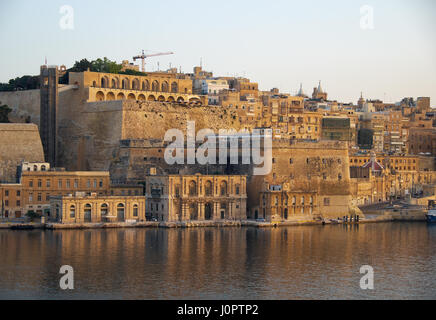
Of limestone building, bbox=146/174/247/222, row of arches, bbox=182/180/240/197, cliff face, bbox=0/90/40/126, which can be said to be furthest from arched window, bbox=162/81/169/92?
row of arches, bbox=182/180/240/197

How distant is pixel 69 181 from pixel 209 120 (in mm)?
16070

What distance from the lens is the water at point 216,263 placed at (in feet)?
98.3

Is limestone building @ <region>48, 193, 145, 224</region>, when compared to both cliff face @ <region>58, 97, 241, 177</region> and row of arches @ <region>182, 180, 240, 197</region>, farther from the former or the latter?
cliff face @ <region>58, 97, 241, 177</region>

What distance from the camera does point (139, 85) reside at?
205ft

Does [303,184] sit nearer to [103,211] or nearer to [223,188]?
[223,188]

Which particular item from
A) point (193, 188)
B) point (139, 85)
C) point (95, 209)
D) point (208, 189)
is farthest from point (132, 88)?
point (95, 209)

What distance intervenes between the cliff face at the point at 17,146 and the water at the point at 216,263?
8142 mm

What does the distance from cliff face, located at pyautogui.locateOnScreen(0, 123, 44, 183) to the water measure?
8.14 metres

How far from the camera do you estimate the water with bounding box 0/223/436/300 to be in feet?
98.3

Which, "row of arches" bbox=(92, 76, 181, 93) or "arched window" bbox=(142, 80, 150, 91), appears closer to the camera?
"row of arches" bbox=(92, 76, 181, 93)

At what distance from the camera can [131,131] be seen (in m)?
55.2

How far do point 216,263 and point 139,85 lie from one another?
2934 cm

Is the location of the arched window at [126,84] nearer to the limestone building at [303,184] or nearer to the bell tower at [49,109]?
the bell tower at [49,109]
